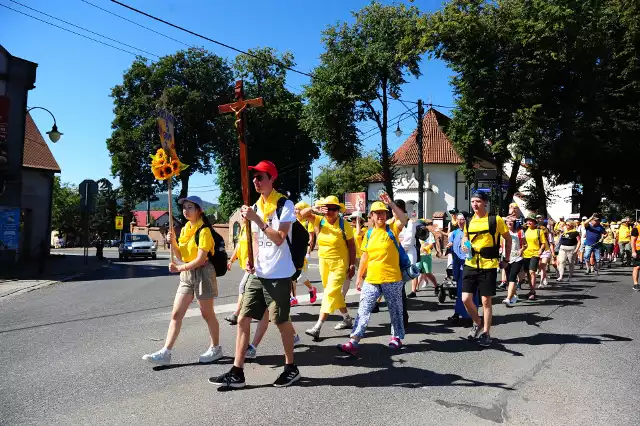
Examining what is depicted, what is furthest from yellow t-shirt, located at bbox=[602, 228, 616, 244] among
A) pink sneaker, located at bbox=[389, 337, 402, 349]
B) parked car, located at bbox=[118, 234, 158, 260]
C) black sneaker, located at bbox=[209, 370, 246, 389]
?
parked car, located at bbox=[118, 234, 158, 260]

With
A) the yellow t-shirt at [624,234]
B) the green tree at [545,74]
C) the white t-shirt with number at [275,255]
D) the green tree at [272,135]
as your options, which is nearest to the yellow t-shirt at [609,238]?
the yellow t-shirt at [624,234]

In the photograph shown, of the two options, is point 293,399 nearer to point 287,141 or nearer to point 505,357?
point 505,357

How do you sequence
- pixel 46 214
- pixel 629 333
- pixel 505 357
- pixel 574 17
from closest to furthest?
pixel 505 357
pixel 629 333
pixel 574 17
pixel 46 214

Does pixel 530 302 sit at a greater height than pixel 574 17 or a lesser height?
lesser

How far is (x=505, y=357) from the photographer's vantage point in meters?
5.84

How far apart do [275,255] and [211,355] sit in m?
1.63

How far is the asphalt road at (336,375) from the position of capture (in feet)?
13.2

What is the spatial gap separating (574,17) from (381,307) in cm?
1906

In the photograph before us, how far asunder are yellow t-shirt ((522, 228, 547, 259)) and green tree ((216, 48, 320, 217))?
119ft

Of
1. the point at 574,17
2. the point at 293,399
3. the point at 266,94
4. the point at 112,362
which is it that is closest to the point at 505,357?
the point at 293,399

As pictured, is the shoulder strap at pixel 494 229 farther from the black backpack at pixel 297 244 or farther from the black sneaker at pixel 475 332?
the black backpack at pixel 297 244

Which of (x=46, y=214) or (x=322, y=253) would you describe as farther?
(x=46, y=214)

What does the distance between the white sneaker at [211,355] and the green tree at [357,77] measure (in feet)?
96.3

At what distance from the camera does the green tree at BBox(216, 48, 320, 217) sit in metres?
46.9
